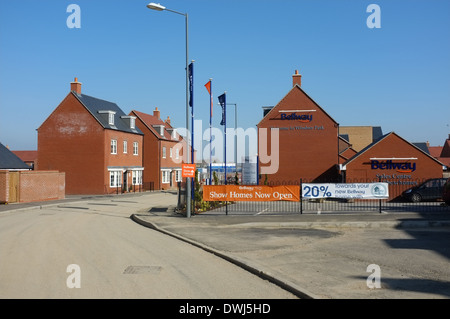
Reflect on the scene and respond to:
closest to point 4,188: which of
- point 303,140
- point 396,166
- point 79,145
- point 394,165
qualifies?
point 79,145

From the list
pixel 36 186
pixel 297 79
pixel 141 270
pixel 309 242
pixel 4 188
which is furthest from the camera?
pixel 297 79

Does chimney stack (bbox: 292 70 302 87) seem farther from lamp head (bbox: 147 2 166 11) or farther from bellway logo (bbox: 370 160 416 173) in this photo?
lamp head (bbox: 147 2 166 11)

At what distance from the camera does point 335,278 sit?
28.5 ft

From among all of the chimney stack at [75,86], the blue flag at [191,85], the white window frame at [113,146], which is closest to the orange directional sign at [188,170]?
the blue flag at [191,85]

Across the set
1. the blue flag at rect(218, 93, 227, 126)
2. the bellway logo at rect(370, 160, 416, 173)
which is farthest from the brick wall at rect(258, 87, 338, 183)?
the blue flag at rect(218, 93, 227, 126)

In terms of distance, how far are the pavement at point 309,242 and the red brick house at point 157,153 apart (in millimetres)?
32493

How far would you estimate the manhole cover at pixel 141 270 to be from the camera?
374 inches

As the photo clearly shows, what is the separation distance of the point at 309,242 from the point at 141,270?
6.03 meters

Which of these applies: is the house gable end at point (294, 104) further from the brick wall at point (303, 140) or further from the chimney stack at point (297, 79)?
the chimney stack at point (297, 79)

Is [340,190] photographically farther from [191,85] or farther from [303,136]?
[303,136]

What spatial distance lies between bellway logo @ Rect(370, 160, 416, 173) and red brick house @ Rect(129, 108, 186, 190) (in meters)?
30.4

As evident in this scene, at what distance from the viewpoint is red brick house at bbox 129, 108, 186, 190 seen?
56656 millimetres

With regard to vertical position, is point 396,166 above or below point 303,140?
below

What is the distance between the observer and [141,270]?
9.70 metres
